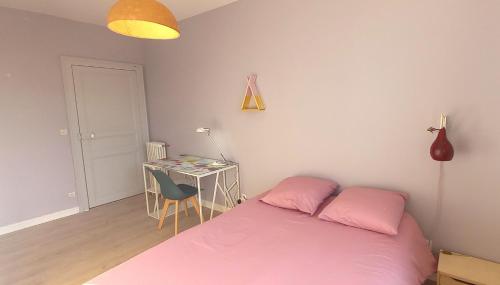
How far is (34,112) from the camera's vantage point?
323cm

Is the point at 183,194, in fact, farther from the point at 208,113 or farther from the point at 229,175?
the point at 208,113

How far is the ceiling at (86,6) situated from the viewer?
2.89 m

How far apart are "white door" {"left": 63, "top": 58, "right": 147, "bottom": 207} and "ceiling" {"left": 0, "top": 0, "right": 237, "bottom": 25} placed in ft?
2.22

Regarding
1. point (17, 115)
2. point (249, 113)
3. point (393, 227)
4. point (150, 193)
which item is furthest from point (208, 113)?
point (393, 227)

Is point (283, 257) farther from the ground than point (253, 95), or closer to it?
closer to it

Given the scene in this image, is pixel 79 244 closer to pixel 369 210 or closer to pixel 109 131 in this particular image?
pixel 109 131

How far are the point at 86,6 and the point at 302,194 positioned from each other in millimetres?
3205

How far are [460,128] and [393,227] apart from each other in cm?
85

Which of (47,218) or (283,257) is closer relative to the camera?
(283,257)

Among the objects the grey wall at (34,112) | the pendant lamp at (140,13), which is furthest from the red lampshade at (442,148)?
the grey wall at (34,112)

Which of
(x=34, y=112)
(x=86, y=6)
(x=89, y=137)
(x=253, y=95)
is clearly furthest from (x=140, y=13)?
(x=89, y=137)

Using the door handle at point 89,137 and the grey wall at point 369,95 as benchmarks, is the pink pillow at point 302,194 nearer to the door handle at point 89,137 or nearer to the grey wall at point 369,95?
the grey wall at point 369,95

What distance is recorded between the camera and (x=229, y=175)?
131 inches

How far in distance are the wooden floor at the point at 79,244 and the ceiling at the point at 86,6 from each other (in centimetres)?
261
